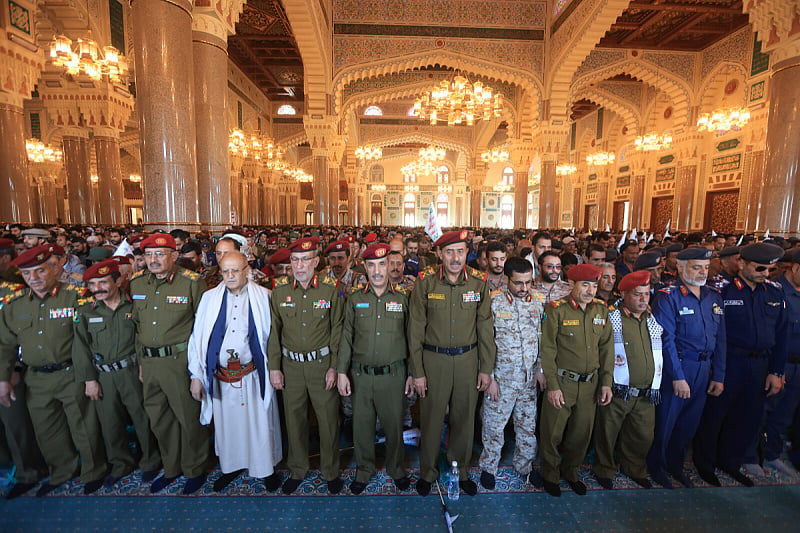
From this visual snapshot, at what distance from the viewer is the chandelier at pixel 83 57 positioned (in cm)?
838

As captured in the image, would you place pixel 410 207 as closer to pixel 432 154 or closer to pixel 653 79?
pixel 432 154

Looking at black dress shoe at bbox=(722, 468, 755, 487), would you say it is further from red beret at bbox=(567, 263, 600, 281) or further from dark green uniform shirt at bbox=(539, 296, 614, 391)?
red beret at bbox=(567, 263, 600, 281)

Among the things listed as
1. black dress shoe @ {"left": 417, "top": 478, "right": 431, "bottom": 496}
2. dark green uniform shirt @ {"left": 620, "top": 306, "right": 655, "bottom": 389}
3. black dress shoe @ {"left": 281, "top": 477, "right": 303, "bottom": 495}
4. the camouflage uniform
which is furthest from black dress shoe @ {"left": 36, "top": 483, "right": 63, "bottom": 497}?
dark green uniform shirt @ {"left": 620, "top": 306, "right": 655, "bottom": 389}

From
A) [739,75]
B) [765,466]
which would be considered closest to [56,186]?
[765,466]

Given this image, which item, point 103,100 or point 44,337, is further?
point 103,100

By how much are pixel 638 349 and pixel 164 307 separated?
3514mm

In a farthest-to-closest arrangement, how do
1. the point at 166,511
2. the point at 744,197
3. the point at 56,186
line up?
the point at 56,186 < the point at 744,197 < the point at 166,511

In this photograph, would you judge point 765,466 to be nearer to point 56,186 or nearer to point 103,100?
point 103,100

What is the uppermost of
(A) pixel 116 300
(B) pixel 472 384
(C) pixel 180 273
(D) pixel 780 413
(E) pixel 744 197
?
(E) pixel 744 197

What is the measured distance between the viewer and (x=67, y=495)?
2879mm

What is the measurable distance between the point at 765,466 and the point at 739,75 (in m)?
16.4

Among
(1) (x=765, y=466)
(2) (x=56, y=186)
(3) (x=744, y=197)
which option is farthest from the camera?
(2) (x=56, y=186)

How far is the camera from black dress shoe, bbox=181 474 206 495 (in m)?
2.92

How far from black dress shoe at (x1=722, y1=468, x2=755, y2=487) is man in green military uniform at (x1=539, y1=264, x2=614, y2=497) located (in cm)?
129
